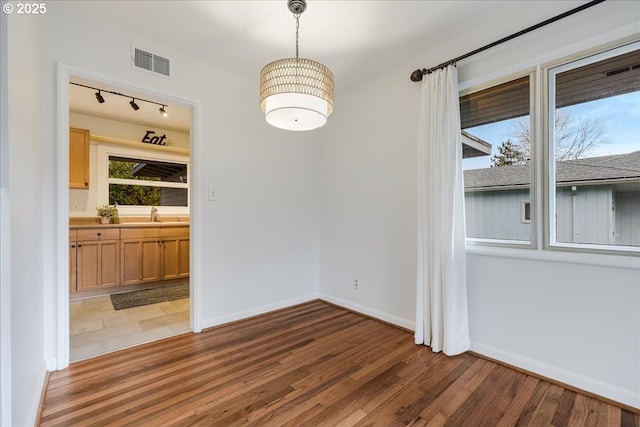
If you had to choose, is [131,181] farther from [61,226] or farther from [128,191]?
[61,226]

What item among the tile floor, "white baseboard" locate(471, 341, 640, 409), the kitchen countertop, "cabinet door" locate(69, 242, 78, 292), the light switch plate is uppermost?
the light switch plate

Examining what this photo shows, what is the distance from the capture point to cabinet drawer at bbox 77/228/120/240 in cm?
356

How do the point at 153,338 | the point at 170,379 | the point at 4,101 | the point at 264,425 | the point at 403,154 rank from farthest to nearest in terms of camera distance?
the point at 403,154 → the point at 153,338 → the point at 170,379 → the point at 264,425 → the point at 4,101

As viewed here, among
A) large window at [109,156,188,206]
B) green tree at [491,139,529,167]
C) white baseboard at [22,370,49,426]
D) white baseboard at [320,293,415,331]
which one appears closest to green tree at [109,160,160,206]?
large window at [109,156,188,206]

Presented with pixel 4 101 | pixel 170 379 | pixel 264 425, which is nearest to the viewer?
pixel 4 101

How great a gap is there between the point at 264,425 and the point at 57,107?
8.08ft

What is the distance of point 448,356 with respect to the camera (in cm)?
221

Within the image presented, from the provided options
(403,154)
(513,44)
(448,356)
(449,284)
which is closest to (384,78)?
(403,154)

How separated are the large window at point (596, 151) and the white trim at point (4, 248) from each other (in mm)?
2790

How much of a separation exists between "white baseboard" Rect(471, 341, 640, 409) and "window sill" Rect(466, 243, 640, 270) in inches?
28.0

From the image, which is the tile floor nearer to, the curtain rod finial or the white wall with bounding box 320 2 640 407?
the white wall with bounding box 320 2 640 407

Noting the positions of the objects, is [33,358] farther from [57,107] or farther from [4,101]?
[57,107]

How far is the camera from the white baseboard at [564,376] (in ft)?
5.41

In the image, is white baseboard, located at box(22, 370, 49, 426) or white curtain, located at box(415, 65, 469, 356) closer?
white baseboard, located at box(22, 370, 49, 426)
